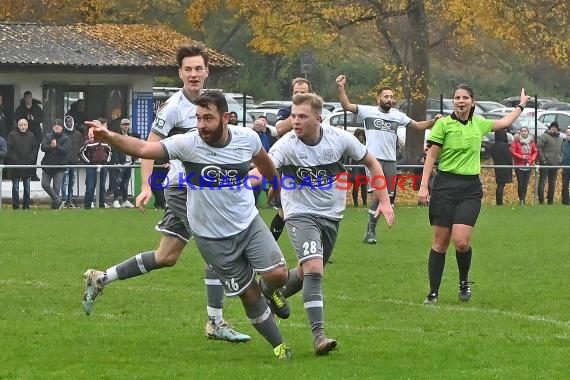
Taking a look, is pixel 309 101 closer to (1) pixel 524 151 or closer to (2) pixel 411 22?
(1) pixel 524 151

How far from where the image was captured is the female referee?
38.6ft

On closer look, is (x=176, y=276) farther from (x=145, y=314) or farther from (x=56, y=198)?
(x=56, y=198)

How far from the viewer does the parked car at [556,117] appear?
4425 centimetres

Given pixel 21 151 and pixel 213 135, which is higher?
pixel 213 135

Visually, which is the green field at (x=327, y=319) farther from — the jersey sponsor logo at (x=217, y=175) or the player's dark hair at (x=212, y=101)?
the player's dark hair at (x=212, y=101)

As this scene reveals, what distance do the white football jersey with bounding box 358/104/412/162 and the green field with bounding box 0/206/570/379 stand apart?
128cm

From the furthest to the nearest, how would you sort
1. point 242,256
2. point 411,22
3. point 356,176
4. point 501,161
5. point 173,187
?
point 411,22 < point 501,161 < point 356,176 < point 173,187 < point 242,256

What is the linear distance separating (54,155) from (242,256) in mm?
16900

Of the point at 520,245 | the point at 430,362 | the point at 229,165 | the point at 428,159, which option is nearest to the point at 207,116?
the point at 229,165

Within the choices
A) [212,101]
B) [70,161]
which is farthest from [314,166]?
[70,161]

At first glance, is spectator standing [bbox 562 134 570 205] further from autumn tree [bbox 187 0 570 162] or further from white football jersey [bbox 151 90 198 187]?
white football jersey [bbox 151 90 198 187]

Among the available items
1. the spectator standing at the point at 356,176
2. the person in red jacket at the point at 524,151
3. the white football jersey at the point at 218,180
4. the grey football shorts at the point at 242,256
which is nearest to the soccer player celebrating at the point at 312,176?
the grey football shorts at the point at 242,256

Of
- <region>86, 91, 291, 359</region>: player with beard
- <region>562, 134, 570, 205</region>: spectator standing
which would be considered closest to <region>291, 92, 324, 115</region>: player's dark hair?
<region>86, 91, 291, 359</region>: player with beard

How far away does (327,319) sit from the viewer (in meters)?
10.9
